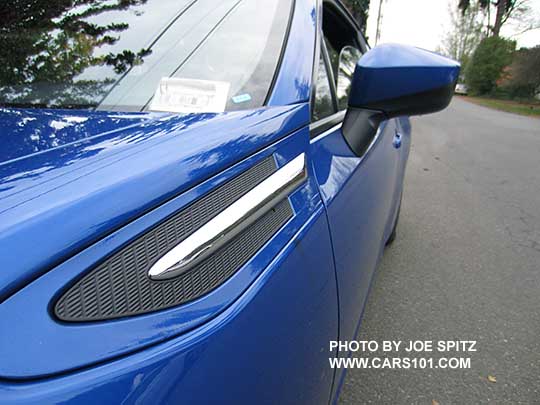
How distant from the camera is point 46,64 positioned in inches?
46.9

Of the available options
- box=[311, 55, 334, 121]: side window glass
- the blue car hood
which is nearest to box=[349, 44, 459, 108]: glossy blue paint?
box=[311, 55, 334, 121]: side window glass

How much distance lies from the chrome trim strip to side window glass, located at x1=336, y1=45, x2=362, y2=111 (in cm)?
108

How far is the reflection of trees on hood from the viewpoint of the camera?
3.57 feet

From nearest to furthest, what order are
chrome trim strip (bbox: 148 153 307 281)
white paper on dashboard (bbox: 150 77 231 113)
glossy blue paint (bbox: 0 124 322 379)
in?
1. glossy blue paint (bbox: 0 124 322 379)
2. chrome trim strip (bbox: 148 153 307 281)
3. white paper on dashboard (bbox: 150 77 231 113)

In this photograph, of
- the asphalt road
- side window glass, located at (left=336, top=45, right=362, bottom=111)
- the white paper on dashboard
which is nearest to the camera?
the white paper on dashboard

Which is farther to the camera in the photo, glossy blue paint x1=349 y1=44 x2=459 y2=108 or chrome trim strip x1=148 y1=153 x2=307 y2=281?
glossy blue paint x1=349 y1=44 x2=459 y2=108

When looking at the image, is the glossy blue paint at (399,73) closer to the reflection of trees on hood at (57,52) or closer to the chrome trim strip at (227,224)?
the chrome trim strip at (227,224)

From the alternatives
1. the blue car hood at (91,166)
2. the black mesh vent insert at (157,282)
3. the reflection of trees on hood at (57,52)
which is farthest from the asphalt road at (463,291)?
the reflection of trees on hood at (57,52)

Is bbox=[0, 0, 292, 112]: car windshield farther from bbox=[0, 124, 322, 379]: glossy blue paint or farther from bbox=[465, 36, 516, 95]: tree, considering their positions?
bbox=[465, 36, 516, 95]: tree

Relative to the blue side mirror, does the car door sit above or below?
below

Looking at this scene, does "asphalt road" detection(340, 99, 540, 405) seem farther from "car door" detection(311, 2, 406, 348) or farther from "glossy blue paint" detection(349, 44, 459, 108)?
"glossy blue paint" detection(349, 44, 459, 108)

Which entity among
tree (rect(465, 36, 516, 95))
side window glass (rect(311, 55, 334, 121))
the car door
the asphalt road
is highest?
tree (rect(465, 36, 516, 95))

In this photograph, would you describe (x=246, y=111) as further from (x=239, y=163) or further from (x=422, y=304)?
(x=422, y=304)

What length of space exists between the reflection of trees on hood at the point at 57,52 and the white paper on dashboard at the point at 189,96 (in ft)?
0.58
